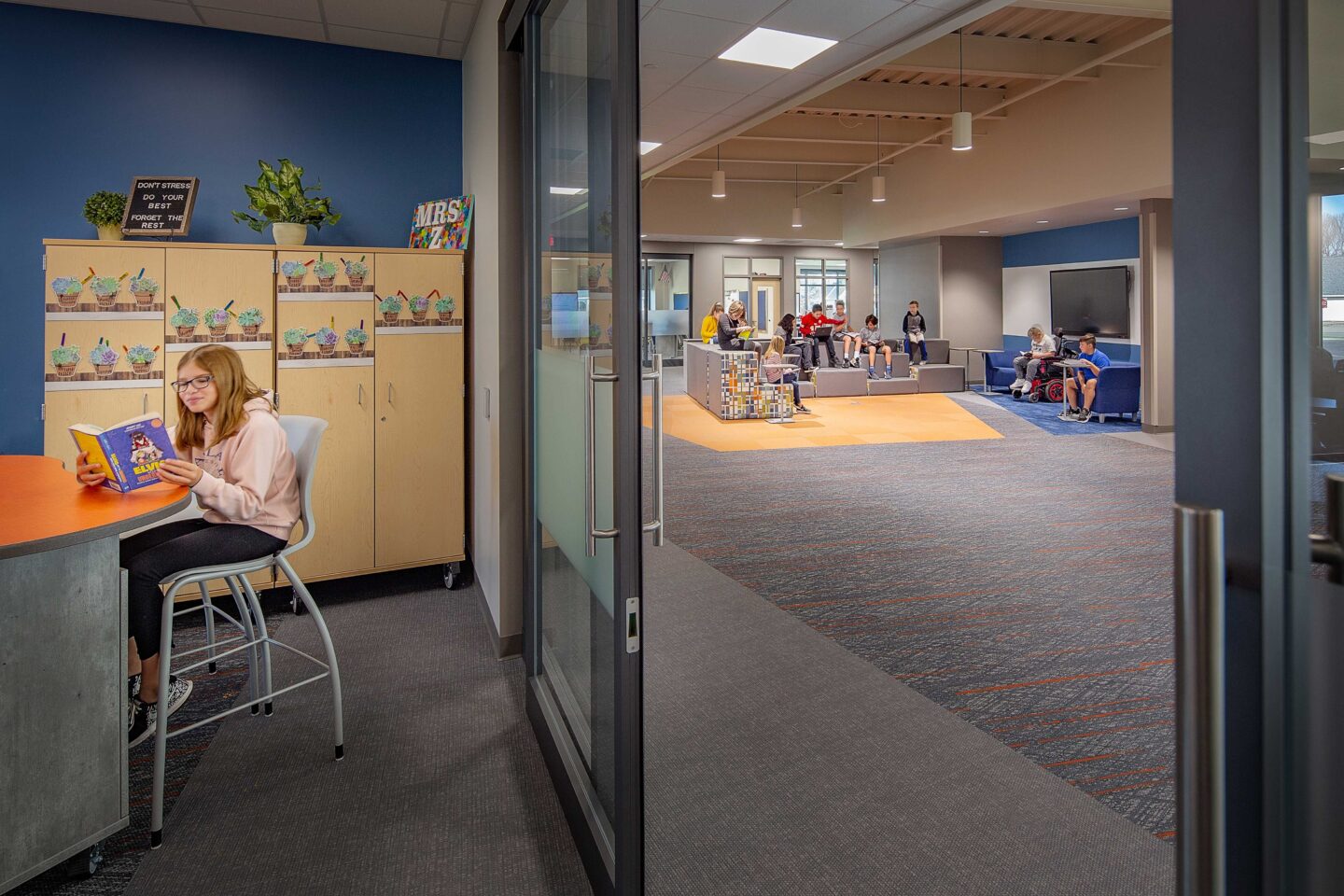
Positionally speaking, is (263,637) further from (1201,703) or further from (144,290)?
(1201,703)

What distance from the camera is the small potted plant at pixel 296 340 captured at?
3.59 metres

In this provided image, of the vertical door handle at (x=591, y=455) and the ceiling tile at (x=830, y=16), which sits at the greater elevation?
the ceiling tile at (x=830, y=16)

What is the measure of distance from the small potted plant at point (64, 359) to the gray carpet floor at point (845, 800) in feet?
8.37

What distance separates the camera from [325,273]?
3.63 metres

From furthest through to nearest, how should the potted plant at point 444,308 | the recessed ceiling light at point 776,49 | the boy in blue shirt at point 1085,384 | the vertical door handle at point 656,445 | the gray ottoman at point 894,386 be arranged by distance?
the gray ottoman at point 894,386 < the boy in blue shirt at point 1085,384 < the recessed ceiling light at point 776,49 < the potted plant at point 444,308 < the vertical door handle at point 656,445

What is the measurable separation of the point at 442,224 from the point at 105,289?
1394mm

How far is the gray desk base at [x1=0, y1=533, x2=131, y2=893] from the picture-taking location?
1732 millimetres

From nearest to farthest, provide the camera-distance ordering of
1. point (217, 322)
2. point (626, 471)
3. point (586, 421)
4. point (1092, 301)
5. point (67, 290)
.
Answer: point (626, 471), point (586, 421), point (67, 290), point (217, 322), point (1092, 301)

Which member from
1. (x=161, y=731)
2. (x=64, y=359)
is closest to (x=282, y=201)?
(x=64, y=359)

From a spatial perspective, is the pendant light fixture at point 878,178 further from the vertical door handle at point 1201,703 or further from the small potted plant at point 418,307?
the vertical door handle at point 1201,703

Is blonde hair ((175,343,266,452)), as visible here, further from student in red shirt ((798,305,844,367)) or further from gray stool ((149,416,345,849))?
student in red shirt ((798,305,844,367))

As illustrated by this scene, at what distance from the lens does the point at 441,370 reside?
386 centimetres

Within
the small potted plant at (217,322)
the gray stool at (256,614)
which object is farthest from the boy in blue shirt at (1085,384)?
the gray stool at (256,614)

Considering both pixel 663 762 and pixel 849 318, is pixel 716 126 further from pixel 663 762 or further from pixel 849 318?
pixel 849 318
